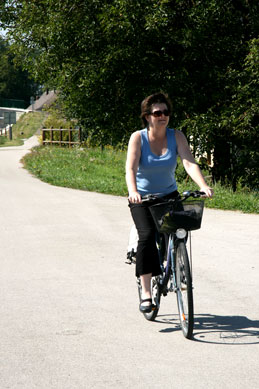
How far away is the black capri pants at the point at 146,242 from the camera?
530cm

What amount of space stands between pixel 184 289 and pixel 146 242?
526mm

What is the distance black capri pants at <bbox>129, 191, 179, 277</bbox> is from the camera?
17.4ft

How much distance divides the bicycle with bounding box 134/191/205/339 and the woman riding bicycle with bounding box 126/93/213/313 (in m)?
0.11

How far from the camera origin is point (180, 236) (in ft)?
16.5

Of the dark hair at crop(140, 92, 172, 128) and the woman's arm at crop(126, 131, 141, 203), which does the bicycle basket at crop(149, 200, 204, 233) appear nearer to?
the woman's arm at crop(126, 131, 141, 203)

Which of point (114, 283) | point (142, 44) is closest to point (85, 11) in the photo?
point (142, 44)

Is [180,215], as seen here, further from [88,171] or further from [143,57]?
[88,171]

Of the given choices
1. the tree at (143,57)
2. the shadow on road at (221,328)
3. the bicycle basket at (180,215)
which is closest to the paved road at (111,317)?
the shadow on road at (221,328)

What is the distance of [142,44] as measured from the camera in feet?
51.8

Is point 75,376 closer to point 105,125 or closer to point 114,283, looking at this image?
point 114,283

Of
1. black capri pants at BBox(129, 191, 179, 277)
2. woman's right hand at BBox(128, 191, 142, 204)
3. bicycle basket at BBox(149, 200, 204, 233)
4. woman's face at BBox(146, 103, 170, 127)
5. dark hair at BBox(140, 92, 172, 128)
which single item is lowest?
black capri pants at BBox(129, 191, 179, 277)

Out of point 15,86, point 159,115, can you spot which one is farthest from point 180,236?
point 15,86

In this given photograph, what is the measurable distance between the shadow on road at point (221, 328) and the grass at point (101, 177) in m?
7.09

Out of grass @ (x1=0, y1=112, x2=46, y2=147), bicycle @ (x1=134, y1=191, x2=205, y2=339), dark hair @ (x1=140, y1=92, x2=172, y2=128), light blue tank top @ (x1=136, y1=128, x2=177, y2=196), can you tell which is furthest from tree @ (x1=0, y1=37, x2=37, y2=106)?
bicycle @ (x1=134, y1=191, x2=205, y2=339)
